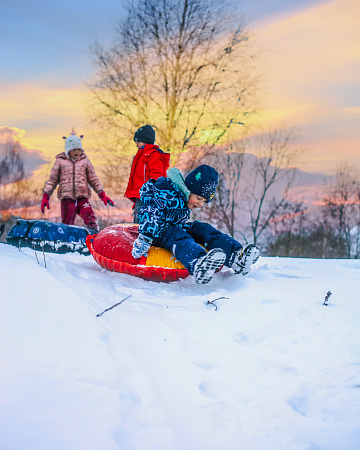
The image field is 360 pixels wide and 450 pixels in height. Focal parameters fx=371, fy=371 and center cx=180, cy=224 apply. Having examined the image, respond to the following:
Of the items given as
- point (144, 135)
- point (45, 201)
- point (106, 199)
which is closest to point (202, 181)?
point (144, 135)

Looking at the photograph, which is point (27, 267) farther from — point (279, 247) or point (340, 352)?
point (279, 247)

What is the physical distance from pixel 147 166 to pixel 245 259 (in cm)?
234

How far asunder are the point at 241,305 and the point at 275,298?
0.26 metres

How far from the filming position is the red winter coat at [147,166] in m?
5.09

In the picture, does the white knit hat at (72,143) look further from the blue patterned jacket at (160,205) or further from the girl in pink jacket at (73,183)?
the blue patterned jacket at (160,205)

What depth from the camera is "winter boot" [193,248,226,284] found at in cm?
291

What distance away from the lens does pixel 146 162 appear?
5176 mm

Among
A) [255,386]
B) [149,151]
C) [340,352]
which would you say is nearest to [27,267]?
[255,386]

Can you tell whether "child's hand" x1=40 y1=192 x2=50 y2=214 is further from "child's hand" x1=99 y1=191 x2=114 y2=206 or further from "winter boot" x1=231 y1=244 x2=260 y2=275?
"winter boot" x1=231 y1=244 x2=260 y2=275

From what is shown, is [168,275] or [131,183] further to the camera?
[131,183]

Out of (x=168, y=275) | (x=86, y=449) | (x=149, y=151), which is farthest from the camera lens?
(x=149, y=151)

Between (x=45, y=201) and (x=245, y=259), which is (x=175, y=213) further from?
(x=45, y=201)

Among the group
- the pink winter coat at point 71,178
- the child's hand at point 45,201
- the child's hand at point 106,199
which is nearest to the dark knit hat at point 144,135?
the child's hand at point 106,199

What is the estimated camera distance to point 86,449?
1247mm
